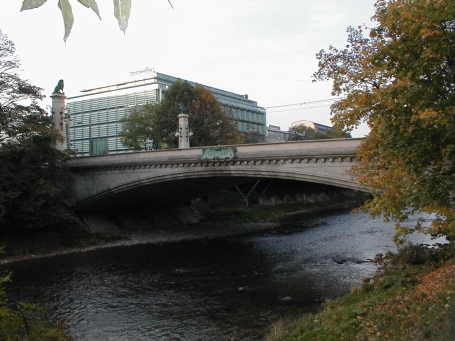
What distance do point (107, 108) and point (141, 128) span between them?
13.5 metres

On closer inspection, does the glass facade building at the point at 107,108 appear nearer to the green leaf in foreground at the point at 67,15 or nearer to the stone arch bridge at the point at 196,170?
the stone arch bridge at the point at 196,170

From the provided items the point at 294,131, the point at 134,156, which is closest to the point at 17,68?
the point at 134,156

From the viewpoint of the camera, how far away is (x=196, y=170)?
21938mm

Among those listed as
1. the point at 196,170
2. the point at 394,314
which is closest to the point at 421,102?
the point at 394,314

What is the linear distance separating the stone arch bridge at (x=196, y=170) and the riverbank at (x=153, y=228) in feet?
4.48

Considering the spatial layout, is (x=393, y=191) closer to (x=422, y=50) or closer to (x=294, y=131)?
(x=422, y=50)

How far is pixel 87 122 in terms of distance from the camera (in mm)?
48969

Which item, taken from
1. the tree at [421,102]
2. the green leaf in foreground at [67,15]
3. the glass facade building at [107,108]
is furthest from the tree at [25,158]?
the glass facade building at [107,108]

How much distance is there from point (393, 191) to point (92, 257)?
14.7m

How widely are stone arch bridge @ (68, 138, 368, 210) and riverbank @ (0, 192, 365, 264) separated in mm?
1364

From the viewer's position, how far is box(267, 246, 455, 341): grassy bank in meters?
5.90

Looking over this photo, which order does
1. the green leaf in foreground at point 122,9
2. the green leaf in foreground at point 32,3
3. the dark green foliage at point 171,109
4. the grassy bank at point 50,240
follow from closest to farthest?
1. the green leaf in foreground at point 32,3
2. the green leaf in foreground at point 122,9
3. the grassy bank at point 50,240
4. the dark green foliage at point 171,109

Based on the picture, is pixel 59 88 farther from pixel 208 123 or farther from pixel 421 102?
pixel 421 102

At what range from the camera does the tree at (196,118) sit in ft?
111
